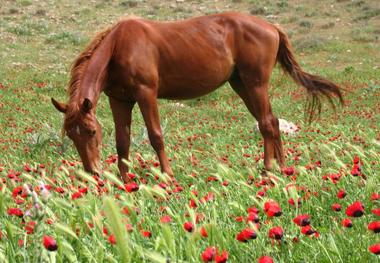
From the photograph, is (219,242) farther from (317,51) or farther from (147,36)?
(317,51)

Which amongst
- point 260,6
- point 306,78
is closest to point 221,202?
point 306,78

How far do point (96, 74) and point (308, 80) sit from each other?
3.28 metres

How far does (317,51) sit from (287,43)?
18028 mm

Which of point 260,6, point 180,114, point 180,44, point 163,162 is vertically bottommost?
point 260,6

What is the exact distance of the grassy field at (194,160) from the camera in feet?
6.82

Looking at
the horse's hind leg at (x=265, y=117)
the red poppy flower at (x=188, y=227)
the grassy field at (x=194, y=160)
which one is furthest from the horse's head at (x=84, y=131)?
the red poppy flower at (x=188, y=227)

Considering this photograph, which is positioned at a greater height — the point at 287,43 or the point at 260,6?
the point at 287,43

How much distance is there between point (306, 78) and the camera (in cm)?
738

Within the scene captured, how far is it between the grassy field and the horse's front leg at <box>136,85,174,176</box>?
0.74ft

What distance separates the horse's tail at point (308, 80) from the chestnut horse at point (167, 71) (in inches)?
0.6

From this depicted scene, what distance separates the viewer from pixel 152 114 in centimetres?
600

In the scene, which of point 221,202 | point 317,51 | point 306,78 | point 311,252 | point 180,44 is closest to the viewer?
point 311,252

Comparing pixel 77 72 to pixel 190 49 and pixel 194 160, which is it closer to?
pixel 190 49

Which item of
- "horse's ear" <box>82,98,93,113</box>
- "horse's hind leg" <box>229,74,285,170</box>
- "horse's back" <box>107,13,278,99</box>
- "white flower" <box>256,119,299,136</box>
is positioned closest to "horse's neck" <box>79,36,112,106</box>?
"horse's back" <box>107,13,278,99</box>
